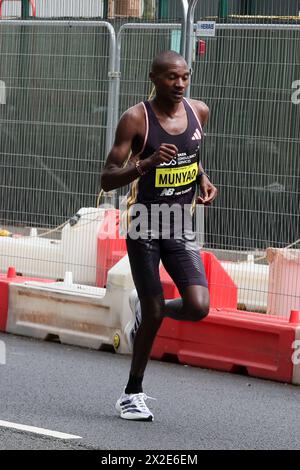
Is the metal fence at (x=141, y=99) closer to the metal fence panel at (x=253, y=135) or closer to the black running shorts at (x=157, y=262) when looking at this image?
the metal fence panel at (x=253, y=135)

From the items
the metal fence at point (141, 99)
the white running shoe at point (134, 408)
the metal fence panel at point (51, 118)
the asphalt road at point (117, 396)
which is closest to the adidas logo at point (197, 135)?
the white running shoe at point (134, 408)

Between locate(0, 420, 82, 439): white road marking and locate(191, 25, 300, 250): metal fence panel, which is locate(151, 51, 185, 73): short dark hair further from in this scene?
locate(191, 25, 300, 250): metal fence panel

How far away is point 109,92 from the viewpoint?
1231cm

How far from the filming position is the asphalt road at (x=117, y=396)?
6836 mm

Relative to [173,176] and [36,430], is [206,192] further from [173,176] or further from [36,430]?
[36,430]

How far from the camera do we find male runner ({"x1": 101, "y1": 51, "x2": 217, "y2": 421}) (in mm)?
7277

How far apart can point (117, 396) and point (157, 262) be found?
3.98ft

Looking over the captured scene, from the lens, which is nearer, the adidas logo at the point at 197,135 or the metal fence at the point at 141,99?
the adidas logo at the point at 197,135

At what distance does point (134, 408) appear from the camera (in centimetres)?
739

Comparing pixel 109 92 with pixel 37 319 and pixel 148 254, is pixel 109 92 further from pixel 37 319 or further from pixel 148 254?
pixel 148 254

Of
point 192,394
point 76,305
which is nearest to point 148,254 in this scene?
point 192,394

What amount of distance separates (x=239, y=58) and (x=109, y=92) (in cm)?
159

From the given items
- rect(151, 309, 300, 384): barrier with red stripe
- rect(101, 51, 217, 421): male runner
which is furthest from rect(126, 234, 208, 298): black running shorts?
rect(151, 309, 300, 384): barrier with red stripe

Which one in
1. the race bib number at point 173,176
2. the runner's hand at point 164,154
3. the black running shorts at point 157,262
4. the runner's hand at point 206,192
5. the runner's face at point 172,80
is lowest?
the black running shorts at point 157,262
